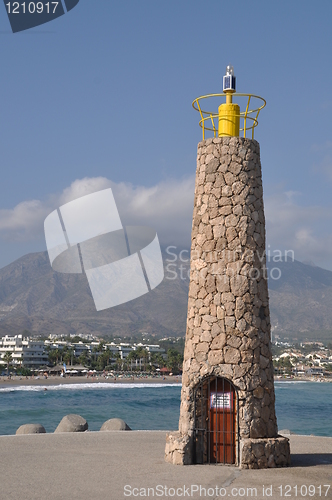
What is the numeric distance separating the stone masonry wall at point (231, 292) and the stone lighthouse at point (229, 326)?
0.06ft

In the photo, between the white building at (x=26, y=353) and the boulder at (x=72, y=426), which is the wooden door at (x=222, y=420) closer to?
the boulder at (x=72, y=426)

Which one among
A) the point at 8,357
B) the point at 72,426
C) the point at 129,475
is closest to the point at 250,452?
the point at 129,475

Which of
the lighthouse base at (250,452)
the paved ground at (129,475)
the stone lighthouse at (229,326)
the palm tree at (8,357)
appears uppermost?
the palm tree at (8,357)

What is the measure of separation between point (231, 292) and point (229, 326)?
635 millimetres

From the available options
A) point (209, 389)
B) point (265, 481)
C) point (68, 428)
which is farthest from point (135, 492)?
point (68, 428)

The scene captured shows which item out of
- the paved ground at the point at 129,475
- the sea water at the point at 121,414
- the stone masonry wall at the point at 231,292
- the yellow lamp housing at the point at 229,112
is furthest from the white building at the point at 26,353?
the yellow lamp housing at the point at 229,112

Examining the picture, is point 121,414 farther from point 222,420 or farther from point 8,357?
point 8,357

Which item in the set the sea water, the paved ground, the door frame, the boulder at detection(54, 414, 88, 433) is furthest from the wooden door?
the sea water

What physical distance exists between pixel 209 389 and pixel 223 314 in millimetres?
1500

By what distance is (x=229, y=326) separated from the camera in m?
11.8

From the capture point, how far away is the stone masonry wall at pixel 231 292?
11703 millimetres

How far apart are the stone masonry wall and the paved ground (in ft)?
2.74

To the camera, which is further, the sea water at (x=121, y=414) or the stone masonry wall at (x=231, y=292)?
the sea water at (x=121, y=414)

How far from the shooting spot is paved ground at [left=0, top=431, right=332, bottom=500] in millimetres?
9484
